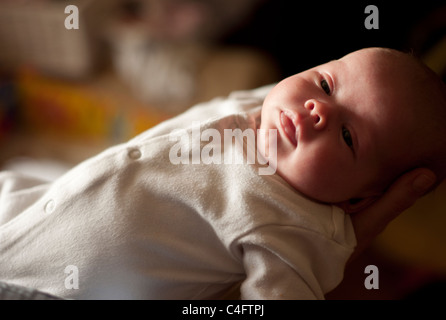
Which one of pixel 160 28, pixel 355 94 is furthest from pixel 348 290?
pixel 160 28

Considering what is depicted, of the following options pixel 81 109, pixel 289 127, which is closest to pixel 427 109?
pixel 289 127

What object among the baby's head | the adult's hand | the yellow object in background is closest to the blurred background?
the yellow object in background

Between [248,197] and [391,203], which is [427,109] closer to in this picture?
[391,203]

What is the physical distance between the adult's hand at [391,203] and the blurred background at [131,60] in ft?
2.09

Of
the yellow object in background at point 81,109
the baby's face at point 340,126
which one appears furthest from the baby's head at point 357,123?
the yellow object in background at point 81,109

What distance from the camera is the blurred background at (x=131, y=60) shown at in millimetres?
1578

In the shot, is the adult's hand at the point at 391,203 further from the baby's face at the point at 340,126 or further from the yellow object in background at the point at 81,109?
the yellow object in background at the point at 81,109

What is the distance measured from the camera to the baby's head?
68cm

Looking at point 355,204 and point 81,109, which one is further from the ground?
point 81,109

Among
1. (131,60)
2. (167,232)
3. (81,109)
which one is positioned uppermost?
(131,60)

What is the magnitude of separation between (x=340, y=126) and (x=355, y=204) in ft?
0.52

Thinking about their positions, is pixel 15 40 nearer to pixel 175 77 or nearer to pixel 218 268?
pixel 175 77

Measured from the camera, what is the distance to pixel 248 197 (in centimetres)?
70
